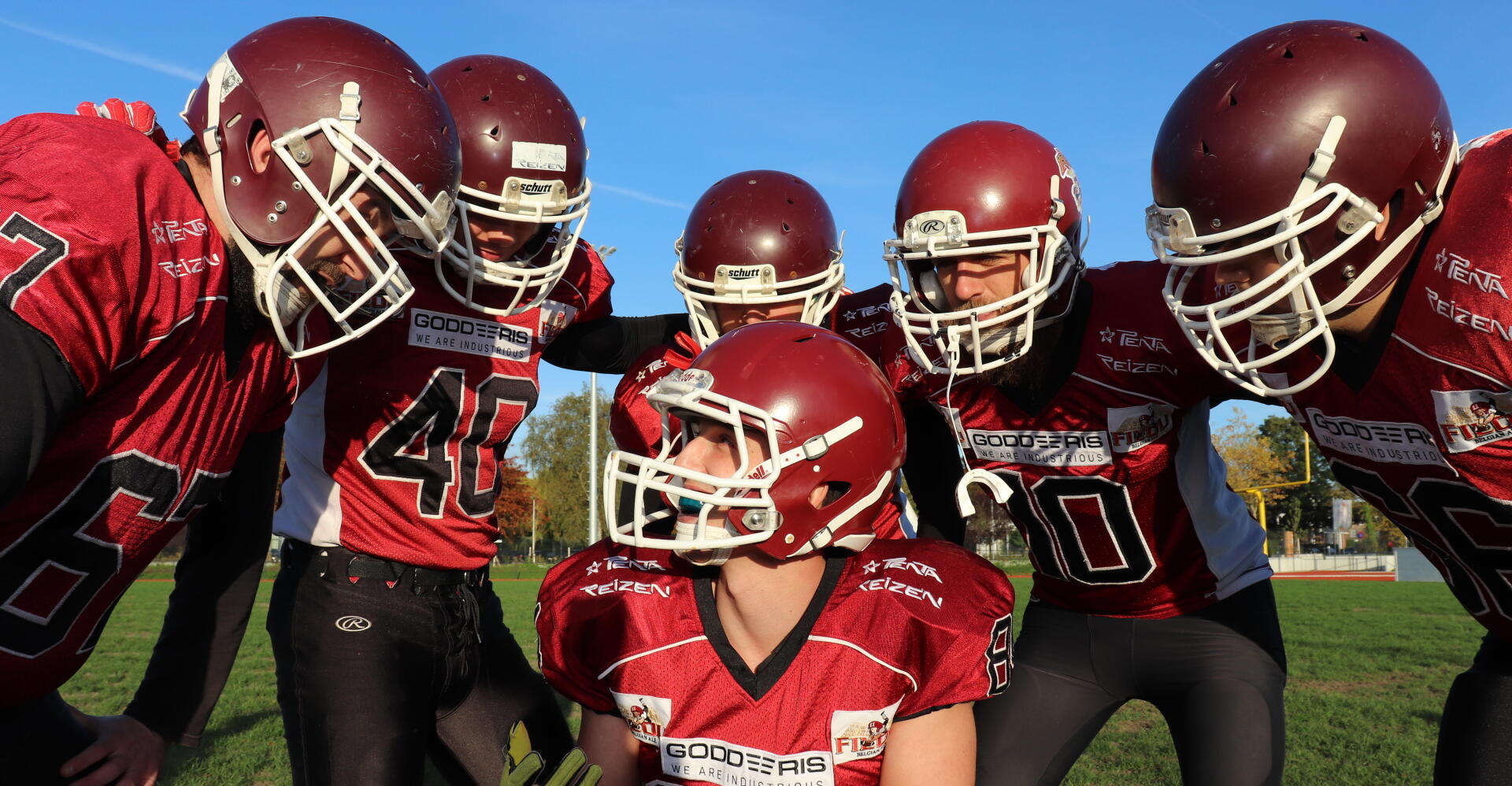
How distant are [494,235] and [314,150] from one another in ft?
3.69

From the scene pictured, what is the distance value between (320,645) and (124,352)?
136cm

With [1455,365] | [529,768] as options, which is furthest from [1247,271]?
[529,768]

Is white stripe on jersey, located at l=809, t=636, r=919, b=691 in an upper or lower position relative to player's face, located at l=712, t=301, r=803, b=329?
lower

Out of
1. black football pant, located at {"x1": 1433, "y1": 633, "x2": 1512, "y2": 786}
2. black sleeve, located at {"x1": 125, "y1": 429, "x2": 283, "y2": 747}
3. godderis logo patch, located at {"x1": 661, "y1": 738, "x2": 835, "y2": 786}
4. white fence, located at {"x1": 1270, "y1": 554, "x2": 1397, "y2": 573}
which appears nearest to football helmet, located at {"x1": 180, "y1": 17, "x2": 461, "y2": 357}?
black sleeve, located at {"x1": 125, "y1": 429, "x2": 283, "y2": 747}

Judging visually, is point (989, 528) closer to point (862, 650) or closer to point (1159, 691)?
point (1159, 691)

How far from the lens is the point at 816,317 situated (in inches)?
166

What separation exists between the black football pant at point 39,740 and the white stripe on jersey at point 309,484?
857mm

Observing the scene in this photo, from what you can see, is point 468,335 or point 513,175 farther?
point 468,335

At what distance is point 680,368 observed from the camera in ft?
12.1

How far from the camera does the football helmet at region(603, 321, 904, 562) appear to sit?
8.90 ft

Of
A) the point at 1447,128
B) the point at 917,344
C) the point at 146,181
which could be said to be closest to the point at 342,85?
the point at 146,181

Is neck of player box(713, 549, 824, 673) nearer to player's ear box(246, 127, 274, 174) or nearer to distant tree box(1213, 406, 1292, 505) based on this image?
player's ear box(246, 127, 274, 174)

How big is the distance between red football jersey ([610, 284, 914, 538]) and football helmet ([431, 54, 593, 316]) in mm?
504

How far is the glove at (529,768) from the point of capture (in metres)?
1.94
